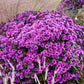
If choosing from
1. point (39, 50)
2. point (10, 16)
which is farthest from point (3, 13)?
point (39, 50)

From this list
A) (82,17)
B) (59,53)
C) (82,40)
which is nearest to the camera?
(59,53)

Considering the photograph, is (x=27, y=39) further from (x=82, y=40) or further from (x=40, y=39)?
(x=82, y=40)

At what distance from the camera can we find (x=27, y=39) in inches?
92.7

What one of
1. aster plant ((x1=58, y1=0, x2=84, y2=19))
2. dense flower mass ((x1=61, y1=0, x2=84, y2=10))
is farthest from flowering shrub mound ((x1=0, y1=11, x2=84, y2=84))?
dense flower mass ((x1=61, y1=0, x2=84, y2=10))

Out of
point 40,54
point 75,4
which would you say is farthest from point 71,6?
point 40,54

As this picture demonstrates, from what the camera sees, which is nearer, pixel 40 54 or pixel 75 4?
pixel 40 54

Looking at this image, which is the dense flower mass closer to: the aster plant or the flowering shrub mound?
the aster plant

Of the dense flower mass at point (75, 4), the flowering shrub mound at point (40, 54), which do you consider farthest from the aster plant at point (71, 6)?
the flowering shrub mound at point (40, 54)

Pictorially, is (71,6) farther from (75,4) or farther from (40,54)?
(40,54)

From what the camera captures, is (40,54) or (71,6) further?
(71,6)

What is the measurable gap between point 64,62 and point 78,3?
311 cm

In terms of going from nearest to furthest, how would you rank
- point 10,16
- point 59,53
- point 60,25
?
point 59,53 < point 60,25 < point 10,16

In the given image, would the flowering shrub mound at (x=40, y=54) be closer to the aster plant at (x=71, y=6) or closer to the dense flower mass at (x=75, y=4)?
the aster plant at (x=71, y=6)

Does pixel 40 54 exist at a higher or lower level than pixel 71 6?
lower
